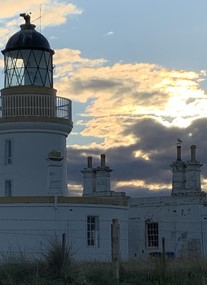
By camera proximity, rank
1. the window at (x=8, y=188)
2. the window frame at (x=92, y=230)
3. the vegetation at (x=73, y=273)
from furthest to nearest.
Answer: the window at (x=8, y=188), the window frame at (x=92, y=230), the vegetation at (x=73, y=273)

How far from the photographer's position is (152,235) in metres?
33.4

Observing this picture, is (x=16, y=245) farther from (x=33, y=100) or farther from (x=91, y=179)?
(x=91, y=179)

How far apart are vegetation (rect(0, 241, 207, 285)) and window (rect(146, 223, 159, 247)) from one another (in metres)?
14.5

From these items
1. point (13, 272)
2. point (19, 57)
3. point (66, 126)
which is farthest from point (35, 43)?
point (13, 272)

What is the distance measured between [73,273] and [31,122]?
12.0 meters

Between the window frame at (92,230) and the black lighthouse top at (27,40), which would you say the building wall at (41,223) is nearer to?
the window frame at (92,230)

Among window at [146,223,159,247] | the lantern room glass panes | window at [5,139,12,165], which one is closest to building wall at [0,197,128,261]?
window at [5,139,12,165]

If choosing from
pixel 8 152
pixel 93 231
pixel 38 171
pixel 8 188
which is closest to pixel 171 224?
pixel 93 231

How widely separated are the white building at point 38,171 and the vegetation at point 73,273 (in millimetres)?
7826

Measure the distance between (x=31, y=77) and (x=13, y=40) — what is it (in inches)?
65.8

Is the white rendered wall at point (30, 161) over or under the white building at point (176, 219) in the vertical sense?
over

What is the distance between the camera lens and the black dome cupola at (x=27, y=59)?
29250 mm

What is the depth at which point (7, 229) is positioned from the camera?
2659 cm

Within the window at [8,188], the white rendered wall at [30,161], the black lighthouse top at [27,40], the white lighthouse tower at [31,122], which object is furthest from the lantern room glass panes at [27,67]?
the window at [8,188]
